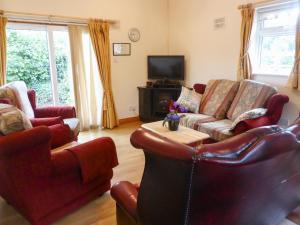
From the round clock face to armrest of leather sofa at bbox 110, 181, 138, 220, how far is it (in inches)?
151

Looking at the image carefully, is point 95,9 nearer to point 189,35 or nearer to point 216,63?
point 189,35

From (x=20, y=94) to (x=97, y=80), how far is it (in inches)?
65.4

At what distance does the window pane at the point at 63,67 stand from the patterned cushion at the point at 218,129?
2524 millimetres

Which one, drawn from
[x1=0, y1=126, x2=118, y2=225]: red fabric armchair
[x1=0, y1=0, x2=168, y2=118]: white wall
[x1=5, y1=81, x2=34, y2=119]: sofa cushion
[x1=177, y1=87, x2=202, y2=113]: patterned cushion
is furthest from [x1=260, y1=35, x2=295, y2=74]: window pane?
[x1=5, y1=81, x2=34, y2=119]: sofa cushion

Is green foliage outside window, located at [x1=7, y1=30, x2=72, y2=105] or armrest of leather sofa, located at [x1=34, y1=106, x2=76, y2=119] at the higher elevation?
green foliage outside window, located at [x1=7, y1=30, x2=72, y2=105]

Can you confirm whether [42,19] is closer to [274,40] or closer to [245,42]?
[245,42]

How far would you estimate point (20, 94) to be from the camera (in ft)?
10.3

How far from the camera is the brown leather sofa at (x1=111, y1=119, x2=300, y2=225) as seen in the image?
0.88 metres

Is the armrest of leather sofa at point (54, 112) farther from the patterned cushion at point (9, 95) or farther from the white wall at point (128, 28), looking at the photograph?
the white wall at point (128, 28)

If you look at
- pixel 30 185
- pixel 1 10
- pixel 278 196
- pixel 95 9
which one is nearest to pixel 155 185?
pixel 278 196

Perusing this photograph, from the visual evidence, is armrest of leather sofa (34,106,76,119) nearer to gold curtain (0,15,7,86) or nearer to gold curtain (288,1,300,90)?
gold curtain (0,15,7,86)

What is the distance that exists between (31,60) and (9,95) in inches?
46.9

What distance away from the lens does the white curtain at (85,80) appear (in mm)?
4218

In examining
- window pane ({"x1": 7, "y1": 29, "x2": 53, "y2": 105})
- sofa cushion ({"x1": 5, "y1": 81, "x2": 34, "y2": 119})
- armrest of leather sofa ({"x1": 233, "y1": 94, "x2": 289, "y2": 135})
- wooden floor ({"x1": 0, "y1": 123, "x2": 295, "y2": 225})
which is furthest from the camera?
window pane ({"x1": 7, "y1": 29, "x2": 53, "y2": 105})
